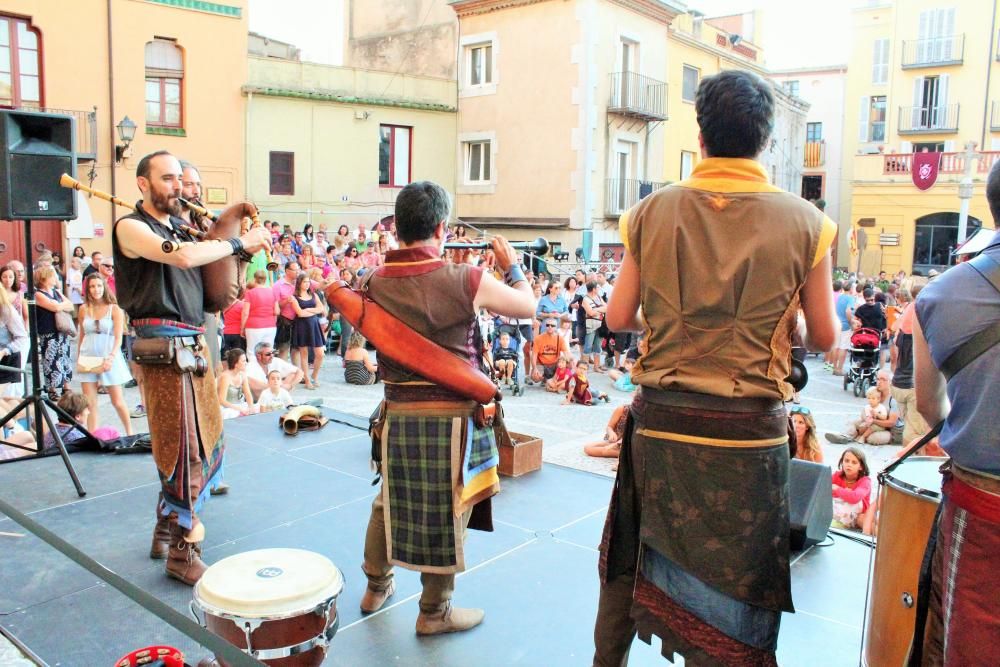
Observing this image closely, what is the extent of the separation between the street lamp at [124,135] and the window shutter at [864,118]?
82.7 ft

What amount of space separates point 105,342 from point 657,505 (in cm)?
670

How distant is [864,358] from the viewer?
11.3 metres

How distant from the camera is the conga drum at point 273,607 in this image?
86.0 inches

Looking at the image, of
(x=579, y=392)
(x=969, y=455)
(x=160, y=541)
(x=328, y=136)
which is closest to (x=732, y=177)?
(x=969, y=455)

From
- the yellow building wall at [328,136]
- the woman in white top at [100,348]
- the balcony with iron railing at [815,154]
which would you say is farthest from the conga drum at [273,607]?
the balcony with iron railing at [815,154]

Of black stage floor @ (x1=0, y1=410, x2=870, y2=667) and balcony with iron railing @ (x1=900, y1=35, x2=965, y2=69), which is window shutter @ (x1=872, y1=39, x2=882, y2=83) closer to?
balcony with iron railing @ (x1=900, y1=35, x2=965, y2=69)

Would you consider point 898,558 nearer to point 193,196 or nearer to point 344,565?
point 344,565

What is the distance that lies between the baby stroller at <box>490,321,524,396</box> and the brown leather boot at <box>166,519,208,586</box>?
756 centimetres

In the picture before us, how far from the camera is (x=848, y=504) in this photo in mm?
5512

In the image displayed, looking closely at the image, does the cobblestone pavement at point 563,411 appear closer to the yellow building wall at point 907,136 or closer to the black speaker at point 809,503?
the black speaker at point 809,503

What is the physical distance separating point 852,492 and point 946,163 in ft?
84.5

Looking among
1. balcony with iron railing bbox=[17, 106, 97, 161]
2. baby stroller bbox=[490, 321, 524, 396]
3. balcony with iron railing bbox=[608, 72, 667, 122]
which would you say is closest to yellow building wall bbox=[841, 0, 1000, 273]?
balcony with iron railing bbox=[608, 72, 667, 122]

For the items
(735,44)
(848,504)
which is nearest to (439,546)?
(848,504)

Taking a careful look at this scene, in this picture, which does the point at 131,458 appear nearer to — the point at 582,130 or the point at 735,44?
the point at 582,130
